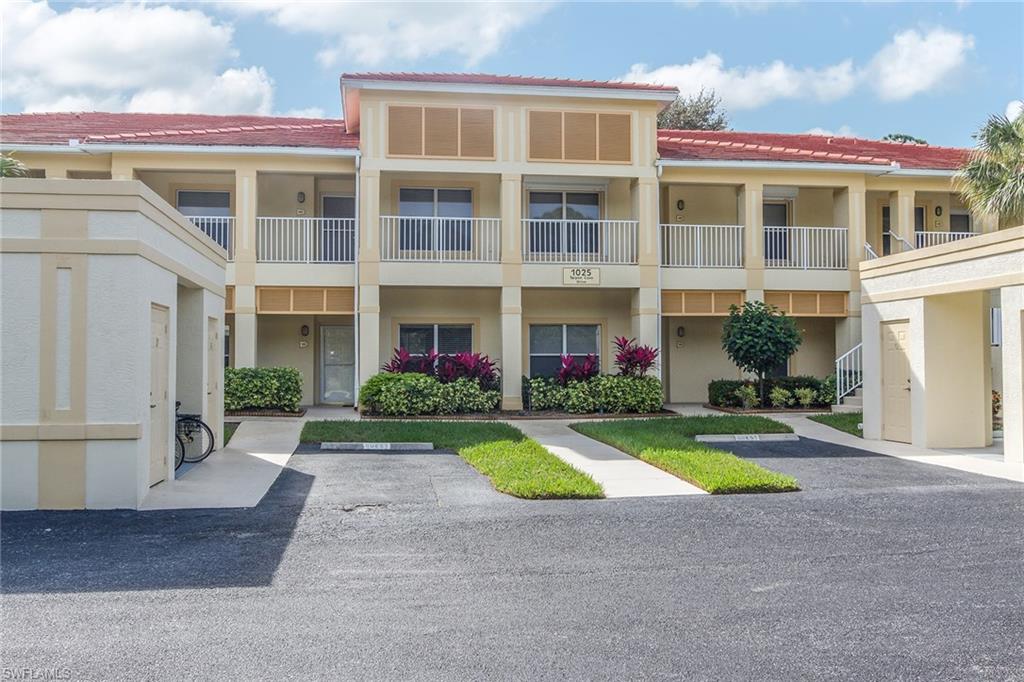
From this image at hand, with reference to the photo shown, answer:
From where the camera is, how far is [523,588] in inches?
227

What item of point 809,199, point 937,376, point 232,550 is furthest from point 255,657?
point 809,199

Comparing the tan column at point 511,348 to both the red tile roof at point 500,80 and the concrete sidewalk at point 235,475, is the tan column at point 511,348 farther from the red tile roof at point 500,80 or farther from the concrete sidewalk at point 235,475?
the concrete sidewalk at point 235,475

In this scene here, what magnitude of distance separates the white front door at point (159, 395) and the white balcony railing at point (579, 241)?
1076 centimetres

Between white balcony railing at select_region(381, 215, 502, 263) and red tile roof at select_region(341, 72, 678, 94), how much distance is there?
302 cm

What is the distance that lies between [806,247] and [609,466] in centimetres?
1155

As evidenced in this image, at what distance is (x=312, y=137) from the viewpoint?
19.3m

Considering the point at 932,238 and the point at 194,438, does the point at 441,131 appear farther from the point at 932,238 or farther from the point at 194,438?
the point at 932,238

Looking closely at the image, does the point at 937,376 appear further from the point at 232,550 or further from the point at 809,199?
the point at 232,550

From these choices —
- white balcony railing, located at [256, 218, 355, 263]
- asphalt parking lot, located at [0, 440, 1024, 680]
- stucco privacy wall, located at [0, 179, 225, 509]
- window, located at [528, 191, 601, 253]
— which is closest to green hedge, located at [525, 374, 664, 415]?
window, located at [528, 191, 601, 253]

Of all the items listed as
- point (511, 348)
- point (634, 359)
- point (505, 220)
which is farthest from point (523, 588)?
point (505, 220)

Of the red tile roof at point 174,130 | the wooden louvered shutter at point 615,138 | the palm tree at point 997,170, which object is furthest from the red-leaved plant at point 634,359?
the palm tree at point 997,170

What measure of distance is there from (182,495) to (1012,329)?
1084 cm

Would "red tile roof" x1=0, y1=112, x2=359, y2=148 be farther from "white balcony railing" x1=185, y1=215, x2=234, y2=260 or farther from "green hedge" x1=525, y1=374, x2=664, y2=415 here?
"green hedge" x1=525, y1=374, x2=664, y2=415

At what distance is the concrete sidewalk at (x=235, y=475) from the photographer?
876cm
